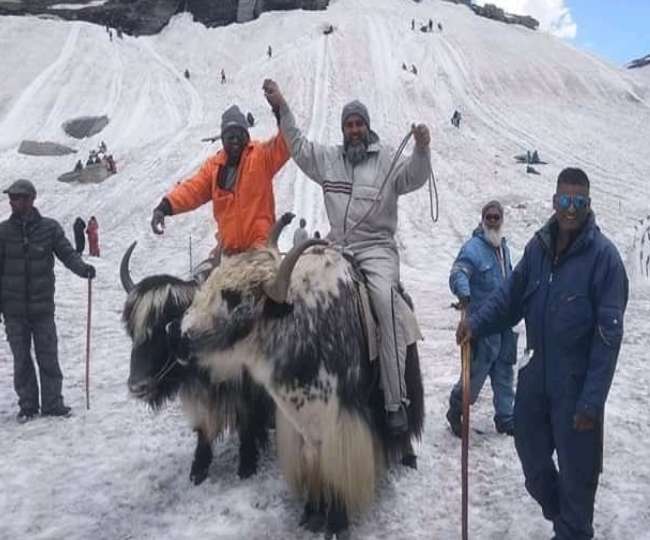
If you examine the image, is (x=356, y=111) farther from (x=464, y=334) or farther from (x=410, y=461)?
(x=410, y=461)

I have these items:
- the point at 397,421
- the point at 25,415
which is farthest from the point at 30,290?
the point at 397,421

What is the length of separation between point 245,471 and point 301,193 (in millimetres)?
18796

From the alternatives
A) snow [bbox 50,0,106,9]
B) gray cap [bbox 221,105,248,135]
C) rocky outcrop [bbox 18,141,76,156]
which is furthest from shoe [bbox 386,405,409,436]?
snow [bbox 50,0,106,9]

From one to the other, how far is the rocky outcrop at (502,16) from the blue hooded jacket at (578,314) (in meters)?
73.1

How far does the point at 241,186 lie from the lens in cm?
488

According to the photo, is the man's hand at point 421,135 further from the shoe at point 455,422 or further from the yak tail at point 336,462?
the shoe at point 455,422

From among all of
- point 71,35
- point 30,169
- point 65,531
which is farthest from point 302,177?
point 71,35

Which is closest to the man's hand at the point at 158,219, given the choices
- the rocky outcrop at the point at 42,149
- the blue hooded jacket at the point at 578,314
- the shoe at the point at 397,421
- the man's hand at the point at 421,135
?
the man's hand at the point at 421,135

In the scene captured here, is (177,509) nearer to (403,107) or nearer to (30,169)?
(30,169)

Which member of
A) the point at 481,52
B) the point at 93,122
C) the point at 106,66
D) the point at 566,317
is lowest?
the point at 566,317

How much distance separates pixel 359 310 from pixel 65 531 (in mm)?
2245

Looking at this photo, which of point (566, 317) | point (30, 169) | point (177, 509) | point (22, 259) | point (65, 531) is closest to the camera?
point (566, 317)

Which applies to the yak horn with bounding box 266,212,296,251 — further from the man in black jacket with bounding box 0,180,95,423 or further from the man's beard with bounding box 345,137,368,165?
the man in black jacket with bounding box 0,180,95,423

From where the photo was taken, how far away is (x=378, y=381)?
431 centimetres
